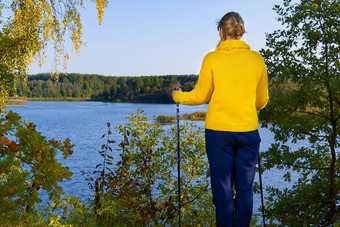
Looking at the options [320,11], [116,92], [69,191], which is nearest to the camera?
[320,11]

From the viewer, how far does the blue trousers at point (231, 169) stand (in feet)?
8.79

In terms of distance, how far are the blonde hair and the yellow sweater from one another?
0.20 feet

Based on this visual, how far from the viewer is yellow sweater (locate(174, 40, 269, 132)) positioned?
266cm

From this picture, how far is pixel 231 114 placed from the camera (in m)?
2.66

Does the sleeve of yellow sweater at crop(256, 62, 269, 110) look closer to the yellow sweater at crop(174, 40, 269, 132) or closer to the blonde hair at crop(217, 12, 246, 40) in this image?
the yellow sweater at crop(174, 40, 269, 132)

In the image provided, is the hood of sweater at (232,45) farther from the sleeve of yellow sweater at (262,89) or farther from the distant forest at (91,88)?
the distant forest at (91,88)

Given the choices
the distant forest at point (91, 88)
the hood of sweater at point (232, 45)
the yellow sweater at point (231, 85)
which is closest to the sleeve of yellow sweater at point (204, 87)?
the yellow sweater at point (231, 85)

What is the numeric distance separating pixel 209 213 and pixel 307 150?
1754 mm

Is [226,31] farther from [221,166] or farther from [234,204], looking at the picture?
[234,204]

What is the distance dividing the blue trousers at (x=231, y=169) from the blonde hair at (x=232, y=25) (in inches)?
30.4

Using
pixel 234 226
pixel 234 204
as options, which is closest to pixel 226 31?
pixel 234 204

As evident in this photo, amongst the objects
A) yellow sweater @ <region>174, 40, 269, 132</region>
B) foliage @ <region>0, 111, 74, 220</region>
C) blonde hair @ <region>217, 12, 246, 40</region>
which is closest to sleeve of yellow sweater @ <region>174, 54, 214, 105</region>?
yellow sweater @ <region>174, 40, 269, 132</region>

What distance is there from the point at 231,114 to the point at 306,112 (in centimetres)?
298

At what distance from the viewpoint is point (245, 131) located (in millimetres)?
2666
